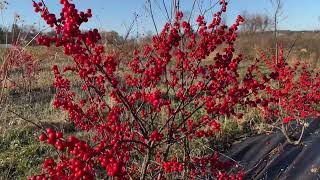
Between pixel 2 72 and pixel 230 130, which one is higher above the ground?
pixel 2 72

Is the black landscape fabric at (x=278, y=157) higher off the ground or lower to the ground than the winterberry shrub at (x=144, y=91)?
lower

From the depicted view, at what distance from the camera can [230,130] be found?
7.54 meters

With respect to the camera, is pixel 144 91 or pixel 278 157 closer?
pixel 144 91

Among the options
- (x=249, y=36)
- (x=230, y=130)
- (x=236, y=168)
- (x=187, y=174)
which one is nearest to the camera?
(x=187, y=174)

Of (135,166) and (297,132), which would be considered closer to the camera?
(135,166)

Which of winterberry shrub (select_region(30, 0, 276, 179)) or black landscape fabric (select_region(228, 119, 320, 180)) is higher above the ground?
winterberry shrub (select_region(30, 0, 276, 179))

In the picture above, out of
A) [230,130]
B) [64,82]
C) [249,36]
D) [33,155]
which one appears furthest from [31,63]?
[249,36]

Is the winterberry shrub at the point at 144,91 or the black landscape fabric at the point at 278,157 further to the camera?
the black landscape fabric at the point at 278,157

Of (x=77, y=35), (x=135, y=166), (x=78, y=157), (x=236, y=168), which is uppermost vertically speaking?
(x=77, y=35)

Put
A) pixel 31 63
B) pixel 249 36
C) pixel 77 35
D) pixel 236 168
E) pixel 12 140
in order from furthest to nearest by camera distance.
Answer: pixel 249 36
pixel 31 63
pixel 12 140
pixel 236 168
pixel 77 35

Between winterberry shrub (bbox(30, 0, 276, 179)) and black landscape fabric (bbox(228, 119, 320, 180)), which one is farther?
black landscape fabric (bbox(228, 119, 320, 180))

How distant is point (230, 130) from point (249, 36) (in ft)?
71.4

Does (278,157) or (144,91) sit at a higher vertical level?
(144,91)

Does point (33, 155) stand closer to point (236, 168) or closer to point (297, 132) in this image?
point (236, 168)
